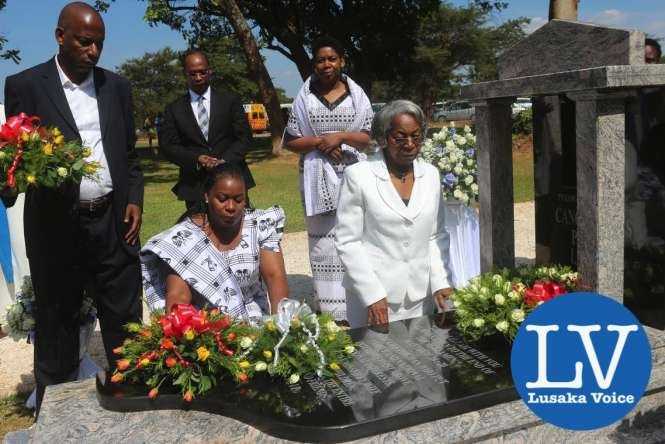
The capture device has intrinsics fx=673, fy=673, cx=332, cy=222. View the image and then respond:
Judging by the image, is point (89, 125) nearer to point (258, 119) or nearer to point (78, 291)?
point (78, 291)

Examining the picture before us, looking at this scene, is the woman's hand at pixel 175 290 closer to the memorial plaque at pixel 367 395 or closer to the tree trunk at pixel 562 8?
the memorial plaque at pixel 367 395

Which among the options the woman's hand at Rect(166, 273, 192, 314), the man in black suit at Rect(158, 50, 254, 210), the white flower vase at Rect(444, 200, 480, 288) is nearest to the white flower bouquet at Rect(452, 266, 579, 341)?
the woman's hand at Rect(166, 273, 192, 314)

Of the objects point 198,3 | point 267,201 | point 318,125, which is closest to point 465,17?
point 198,3

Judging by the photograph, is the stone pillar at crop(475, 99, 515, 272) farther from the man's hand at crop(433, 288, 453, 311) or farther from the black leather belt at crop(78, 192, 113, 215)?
the black leather belt at crop(78, 192, 113, 215)

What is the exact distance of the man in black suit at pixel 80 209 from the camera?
370 cm

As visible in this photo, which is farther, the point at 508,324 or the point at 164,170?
the point at 164,170

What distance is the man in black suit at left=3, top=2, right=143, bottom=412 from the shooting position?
3.70 metres

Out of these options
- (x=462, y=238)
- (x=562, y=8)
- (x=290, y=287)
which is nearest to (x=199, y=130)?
(x=290, y=287)

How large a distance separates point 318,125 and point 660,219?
2.51 metres

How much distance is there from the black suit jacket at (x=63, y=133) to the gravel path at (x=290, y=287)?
5.60ft

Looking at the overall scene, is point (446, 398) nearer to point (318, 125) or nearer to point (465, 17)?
point (318, 125)

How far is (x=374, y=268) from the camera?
3.86m

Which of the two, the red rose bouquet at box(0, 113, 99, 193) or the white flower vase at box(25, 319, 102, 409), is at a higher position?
the red rose bouquet at box(0, 113, 99, 193)

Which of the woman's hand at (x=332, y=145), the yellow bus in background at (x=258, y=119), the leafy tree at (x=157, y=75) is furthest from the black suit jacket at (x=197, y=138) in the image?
the yellow bus in background at (x=258, y=119)
